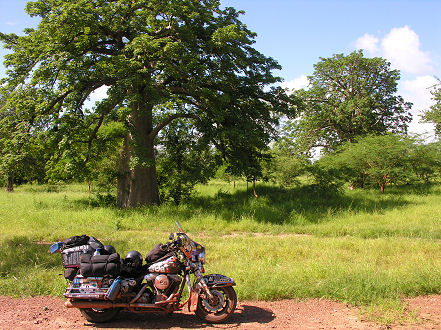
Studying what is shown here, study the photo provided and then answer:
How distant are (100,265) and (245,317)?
210 cm

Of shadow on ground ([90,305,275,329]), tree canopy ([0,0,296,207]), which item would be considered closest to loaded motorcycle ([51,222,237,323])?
shadow on ground ([90,305,275,329])

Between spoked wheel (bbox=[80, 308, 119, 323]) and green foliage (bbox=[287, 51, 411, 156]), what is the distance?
74.0ft

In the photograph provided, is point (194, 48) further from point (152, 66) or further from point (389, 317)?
point (389, 317)

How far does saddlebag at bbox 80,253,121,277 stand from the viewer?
4.75 meters

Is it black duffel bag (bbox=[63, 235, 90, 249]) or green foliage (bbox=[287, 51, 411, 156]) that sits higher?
green foliage (bbox=[287, 51, 411, 156])

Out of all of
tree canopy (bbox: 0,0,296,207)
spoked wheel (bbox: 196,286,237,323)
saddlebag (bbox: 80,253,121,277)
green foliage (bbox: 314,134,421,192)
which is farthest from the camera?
green foliage (bbox: 314,134,421,192)

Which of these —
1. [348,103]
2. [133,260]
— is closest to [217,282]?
[133,260]

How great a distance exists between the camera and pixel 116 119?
13.7 meters

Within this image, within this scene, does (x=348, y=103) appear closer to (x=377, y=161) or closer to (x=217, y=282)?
(x=377, y=161)

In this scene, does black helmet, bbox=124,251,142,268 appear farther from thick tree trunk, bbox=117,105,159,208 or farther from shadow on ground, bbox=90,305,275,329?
thick tree trunk, bbox=117,105,159,208

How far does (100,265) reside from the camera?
477 centimetres

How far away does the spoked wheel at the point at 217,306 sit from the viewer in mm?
4855

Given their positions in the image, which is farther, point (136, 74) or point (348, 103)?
point (348, 103)

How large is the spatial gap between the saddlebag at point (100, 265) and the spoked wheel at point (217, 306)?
3.98ft
